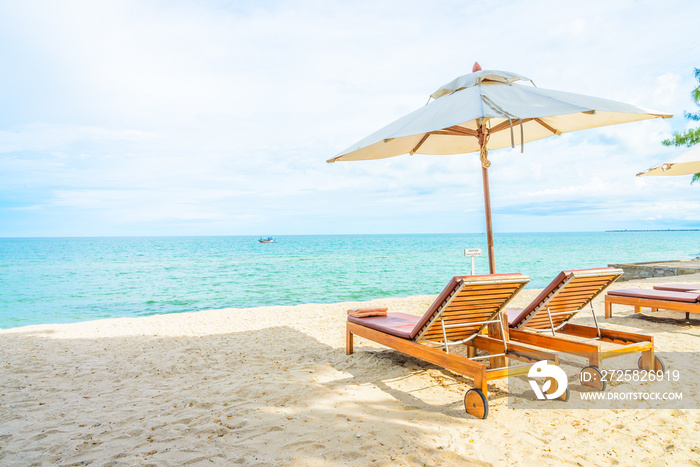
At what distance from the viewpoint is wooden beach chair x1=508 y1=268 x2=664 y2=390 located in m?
3.21

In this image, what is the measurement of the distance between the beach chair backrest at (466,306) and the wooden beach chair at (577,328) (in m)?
0.44

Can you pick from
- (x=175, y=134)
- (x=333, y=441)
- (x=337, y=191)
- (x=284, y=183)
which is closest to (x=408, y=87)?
(x=333, y=441)

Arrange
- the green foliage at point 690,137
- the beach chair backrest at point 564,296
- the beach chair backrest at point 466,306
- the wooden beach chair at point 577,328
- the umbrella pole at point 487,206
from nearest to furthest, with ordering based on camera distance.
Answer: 1. the beach chair backrest at point 466,306
2. the wooden beach chair at point 577,328
3. the beach chair backrest at point 564,296
4. the umbrella pole at point 487,206
5. the green foliage at point 690,137

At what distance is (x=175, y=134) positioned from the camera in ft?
131

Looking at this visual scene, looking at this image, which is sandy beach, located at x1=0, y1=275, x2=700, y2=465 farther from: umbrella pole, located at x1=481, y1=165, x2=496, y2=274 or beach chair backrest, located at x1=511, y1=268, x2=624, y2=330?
umbrella pole, located at x1=481, y1=165, x2=496, y2=274

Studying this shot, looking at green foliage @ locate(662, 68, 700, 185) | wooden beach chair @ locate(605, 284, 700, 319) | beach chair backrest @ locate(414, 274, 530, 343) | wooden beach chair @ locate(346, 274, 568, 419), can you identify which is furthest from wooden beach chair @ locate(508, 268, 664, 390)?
green foliage @ locate(662, 68, 700, 185)

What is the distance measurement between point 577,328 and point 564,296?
47 cm

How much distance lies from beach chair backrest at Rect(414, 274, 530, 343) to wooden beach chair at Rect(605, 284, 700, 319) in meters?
3.42

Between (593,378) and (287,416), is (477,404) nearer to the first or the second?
(593,378)

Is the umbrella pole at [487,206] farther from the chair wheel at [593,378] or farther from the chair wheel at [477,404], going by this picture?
the chair wheel at [477,404]

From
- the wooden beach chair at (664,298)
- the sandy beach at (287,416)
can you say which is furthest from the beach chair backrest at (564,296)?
the wooden beach chair at (664,298)

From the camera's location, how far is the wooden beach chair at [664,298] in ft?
16.8

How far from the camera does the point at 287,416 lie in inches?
109

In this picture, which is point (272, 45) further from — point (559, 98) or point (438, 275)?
point (438, 275)
